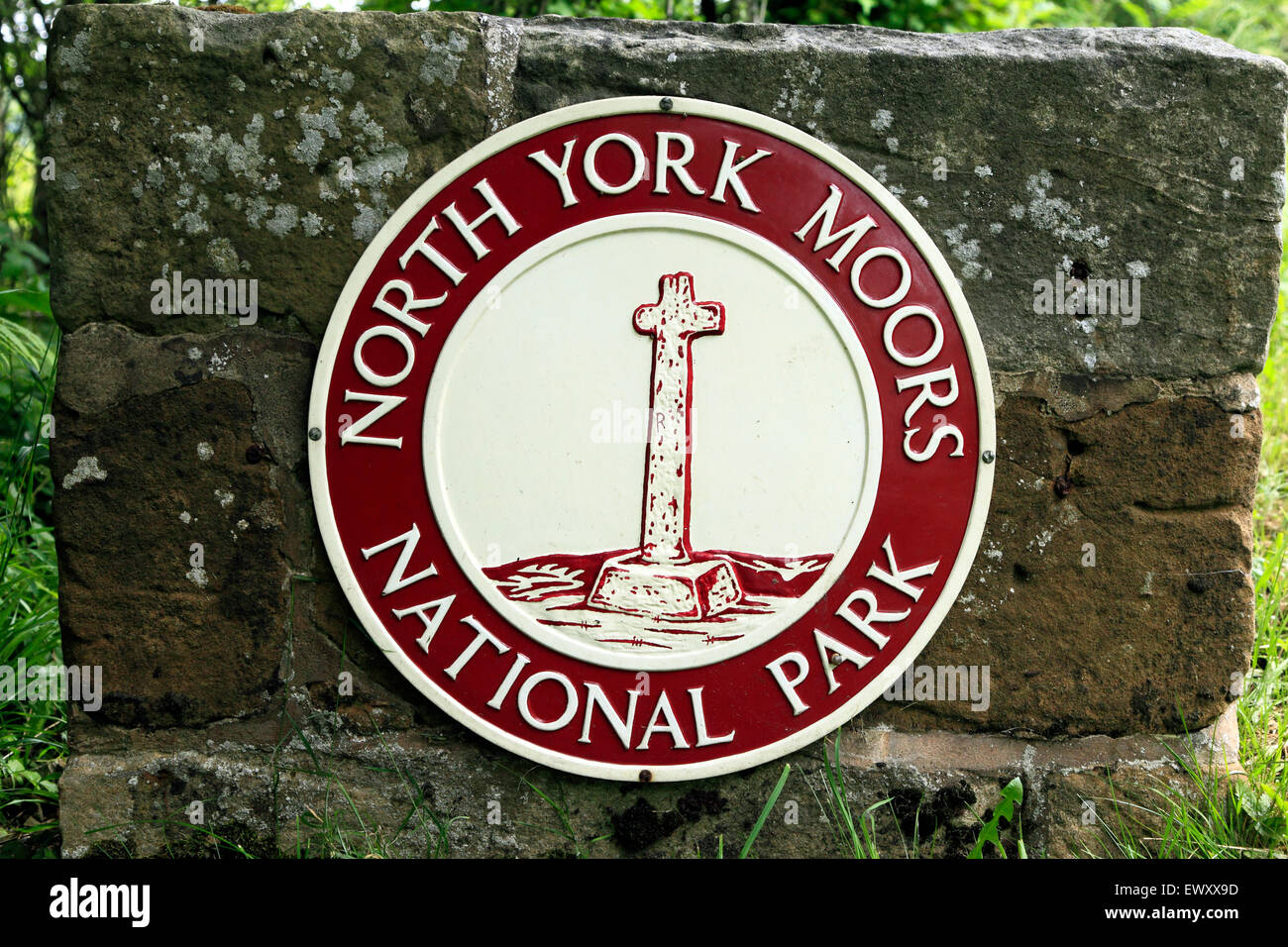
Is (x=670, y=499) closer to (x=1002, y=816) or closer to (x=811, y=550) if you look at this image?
(x=811, y=550)

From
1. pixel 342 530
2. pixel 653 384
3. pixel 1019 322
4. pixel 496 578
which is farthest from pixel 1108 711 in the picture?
pixel 342 530

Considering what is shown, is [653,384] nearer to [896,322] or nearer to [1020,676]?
[896,322]

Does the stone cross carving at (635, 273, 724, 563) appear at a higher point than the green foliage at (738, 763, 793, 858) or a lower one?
higher

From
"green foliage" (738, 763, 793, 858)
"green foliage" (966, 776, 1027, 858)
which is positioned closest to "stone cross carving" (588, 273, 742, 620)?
"green foliage" (738, 763, 793, 858)

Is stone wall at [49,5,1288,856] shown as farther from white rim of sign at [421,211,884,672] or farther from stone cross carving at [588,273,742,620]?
stone cross carving at [588,273,742,620]

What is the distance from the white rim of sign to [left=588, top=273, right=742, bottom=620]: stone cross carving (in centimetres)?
8

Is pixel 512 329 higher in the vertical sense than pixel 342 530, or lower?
higher

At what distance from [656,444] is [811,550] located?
0.33 metres

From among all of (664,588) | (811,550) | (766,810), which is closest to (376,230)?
(664,588)

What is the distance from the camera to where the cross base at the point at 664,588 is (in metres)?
1.79

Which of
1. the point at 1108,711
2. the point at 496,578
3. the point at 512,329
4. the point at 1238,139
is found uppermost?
the point at 1238,139

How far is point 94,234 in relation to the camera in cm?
176

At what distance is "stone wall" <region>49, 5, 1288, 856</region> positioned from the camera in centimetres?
176

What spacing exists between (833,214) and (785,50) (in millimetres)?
302
